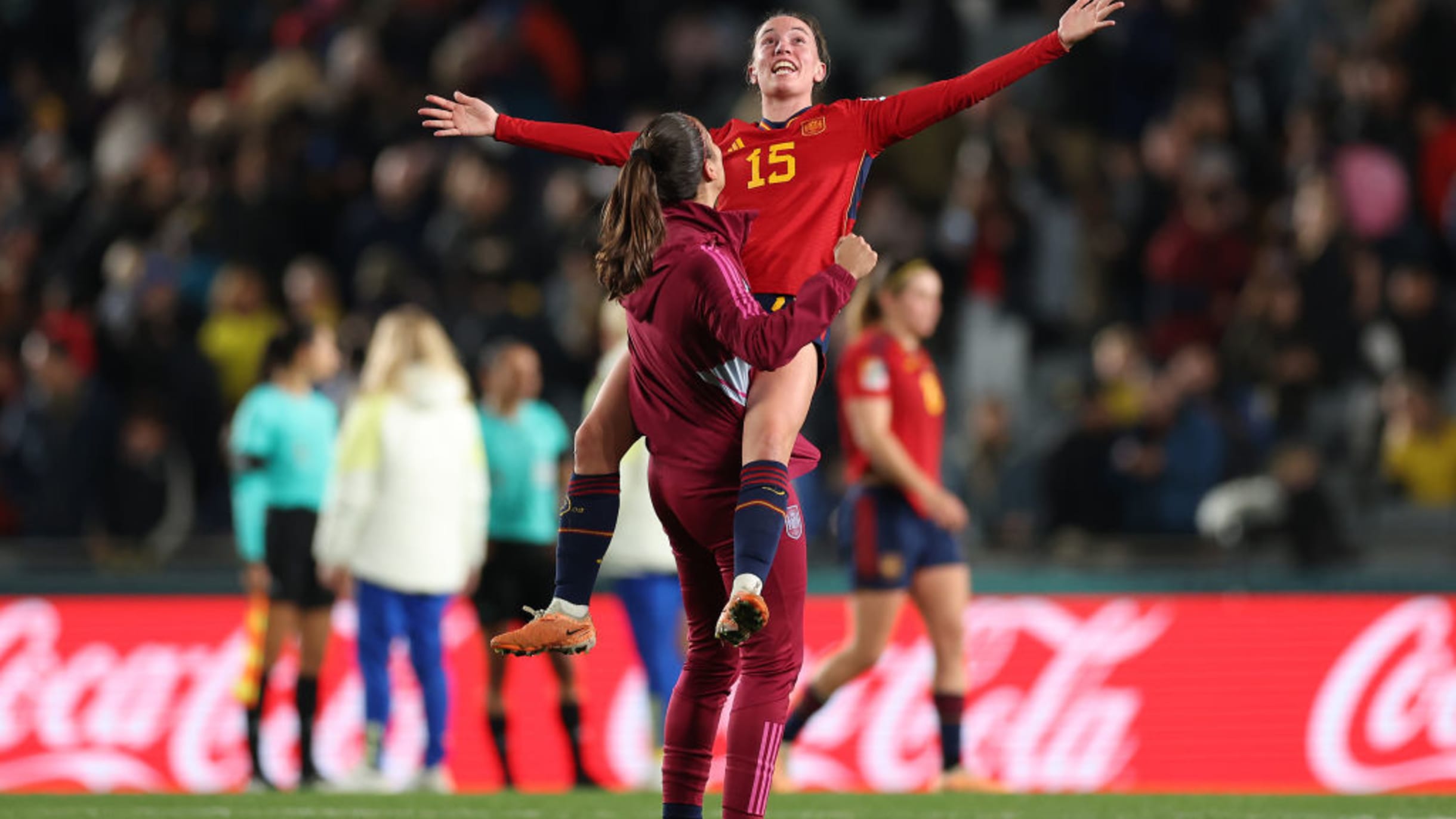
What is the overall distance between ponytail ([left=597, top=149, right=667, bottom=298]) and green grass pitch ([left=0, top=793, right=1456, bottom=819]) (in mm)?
3021

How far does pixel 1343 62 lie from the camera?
14.0 metres

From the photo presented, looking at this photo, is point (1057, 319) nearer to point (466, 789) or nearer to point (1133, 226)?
point (1133, 226)

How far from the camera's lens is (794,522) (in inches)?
212

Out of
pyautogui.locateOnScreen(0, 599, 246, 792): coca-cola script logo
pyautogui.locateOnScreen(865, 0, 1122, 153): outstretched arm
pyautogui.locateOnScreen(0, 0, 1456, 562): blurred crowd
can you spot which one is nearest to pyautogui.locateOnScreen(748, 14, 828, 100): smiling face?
pyautogui.locateOnScreen(865, 0, 1122, 153): outstretched arm

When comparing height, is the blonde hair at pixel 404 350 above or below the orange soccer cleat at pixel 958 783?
above

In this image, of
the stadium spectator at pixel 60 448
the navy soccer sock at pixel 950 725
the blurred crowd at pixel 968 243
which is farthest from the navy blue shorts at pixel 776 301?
the stadium spectator at pixel 60 448

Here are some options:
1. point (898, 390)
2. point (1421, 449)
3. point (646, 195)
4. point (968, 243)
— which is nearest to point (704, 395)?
point (646, 195)

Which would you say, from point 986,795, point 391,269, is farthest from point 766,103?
point 391,269

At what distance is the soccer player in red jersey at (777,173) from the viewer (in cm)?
544

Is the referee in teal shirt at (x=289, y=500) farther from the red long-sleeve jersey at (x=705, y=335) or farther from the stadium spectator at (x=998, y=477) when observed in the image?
the red long-sleeve jersey at (x=705, y=335)

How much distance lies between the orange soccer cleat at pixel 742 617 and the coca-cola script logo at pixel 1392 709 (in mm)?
5945

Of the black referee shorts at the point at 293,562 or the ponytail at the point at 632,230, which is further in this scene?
the black referee shorts at the point at 293,562

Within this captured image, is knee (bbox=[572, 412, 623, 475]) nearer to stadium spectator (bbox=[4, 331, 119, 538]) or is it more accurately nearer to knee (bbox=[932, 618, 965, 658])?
knee (bbox=[932, 618, 965, 658])

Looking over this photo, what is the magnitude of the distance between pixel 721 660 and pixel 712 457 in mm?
554
